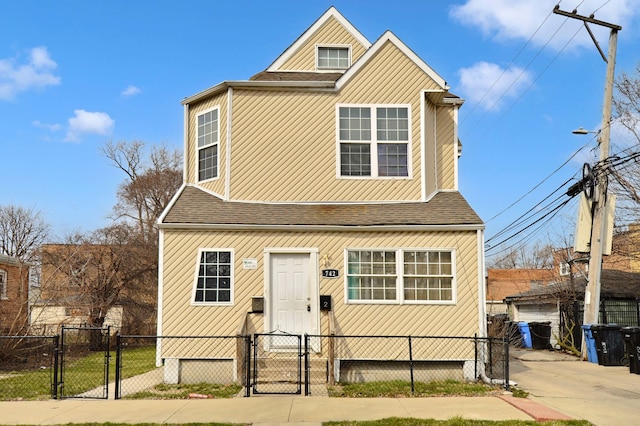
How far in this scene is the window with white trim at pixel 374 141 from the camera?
1516 centimetres

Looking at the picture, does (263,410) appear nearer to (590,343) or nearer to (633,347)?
(633,347)

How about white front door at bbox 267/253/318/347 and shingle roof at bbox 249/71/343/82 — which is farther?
shingle roof at bbox 249/71/343/82

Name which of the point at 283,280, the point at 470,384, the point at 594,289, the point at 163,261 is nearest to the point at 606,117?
the point at 594,289

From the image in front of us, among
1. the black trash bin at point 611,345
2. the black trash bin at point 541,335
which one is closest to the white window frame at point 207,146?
the black trash bin at point 611,345

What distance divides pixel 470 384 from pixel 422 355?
1185 mm

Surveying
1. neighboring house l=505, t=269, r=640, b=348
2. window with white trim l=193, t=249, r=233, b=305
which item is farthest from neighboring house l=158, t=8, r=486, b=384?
neighboring house l=505, t=269, r=640, b=348

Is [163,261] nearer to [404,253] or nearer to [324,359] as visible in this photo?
[324,359]

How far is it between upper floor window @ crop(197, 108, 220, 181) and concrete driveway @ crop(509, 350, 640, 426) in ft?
28.8

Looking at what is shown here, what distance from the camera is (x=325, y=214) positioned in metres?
14.4

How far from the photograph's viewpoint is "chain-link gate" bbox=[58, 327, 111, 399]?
1184 centimetres

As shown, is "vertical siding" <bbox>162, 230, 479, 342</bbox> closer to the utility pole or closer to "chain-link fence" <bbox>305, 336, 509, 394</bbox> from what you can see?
"chain-link fence" <bbox>305, 336, 509, 394</bbox>

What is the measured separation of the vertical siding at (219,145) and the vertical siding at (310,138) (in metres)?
0.30

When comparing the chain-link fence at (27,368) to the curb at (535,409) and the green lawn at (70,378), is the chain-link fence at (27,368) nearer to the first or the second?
the green lawn at (70,378)

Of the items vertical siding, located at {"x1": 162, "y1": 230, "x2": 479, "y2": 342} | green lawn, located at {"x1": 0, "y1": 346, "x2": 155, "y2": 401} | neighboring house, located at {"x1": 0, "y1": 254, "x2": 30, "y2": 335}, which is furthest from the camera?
neighboring house, located at {"x1": 0, "y1": 254, "x2": 30, "y2": 335}
